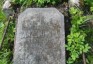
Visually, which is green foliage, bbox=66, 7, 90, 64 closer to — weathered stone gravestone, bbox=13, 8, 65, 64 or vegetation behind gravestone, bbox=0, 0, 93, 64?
vegetation behind gravestone, bbox=0, 0, 93, 64

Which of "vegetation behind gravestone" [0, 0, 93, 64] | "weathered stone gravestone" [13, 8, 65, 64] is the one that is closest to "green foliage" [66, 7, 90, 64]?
"vegetation behind gravestone" [0, 0, 93, 64]

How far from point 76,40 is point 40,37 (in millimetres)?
644

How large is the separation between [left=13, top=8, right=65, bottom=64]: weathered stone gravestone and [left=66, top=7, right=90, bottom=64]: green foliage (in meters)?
0.14

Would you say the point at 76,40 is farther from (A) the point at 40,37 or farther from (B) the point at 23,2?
(B) the point at 23,2

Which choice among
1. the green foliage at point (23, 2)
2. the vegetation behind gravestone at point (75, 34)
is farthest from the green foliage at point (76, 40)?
the green foliage at point (23, 2)

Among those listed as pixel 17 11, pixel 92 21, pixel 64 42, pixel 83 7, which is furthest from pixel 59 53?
pixel 17 11

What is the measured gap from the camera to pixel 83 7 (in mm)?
4988

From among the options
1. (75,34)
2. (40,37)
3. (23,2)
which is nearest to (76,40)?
(75,34)

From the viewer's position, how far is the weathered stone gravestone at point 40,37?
407cm

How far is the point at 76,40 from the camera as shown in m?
4.23

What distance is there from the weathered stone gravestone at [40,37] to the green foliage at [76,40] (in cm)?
14

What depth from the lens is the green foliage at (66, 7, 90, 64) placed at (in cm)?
415

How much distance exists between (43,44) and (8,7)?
1.61 m

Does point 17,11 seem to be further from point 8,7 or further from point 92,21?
point 92,21
